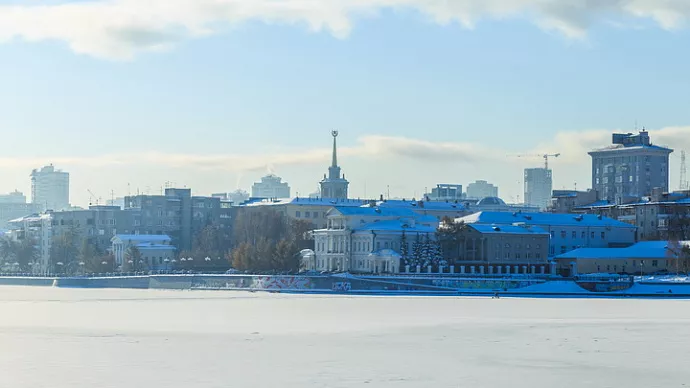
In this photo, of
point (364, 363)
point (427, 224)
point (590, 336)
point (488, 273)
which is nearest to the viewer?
point (364, 363)

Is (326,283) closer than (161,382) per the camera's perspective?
A: No

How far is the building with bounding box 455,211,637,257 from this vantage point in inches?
6722

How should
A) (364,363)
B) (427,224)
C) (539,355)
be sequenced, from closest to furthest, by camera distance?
(364,363) < (539,355) < (427,224)

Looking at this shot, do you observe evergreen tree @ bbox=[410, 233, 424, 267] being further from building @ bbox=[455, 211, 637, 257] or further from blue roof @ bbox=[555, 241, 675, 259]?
blue roof @ bbox=[555, 241, 675, 259]

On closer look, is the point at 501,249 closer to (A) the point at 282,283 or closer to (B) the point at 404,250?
(B) the point at 404,250

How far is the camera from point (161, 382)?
4938 cm

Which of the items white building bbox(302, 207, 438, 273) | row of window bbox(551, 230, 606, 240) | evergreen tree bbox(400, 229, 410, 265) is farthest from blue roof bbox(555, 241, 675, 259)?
evergreen tree bbox(400, 229, 410, 265)

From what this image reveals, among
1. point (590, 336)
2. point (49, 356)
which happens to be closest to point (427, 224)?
point (590, 336)

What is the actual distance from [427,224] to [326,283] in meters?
35.7

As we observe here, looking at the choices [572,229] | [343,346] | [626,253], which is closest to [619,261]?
[626,253]

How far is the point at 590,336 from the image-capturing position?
230 ft

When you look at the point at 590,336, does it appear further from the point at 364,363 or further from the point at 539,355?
the point at 364,363

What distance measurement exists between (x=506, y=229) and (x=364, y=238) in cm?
1542

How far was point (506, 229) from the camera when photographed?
531 ft
